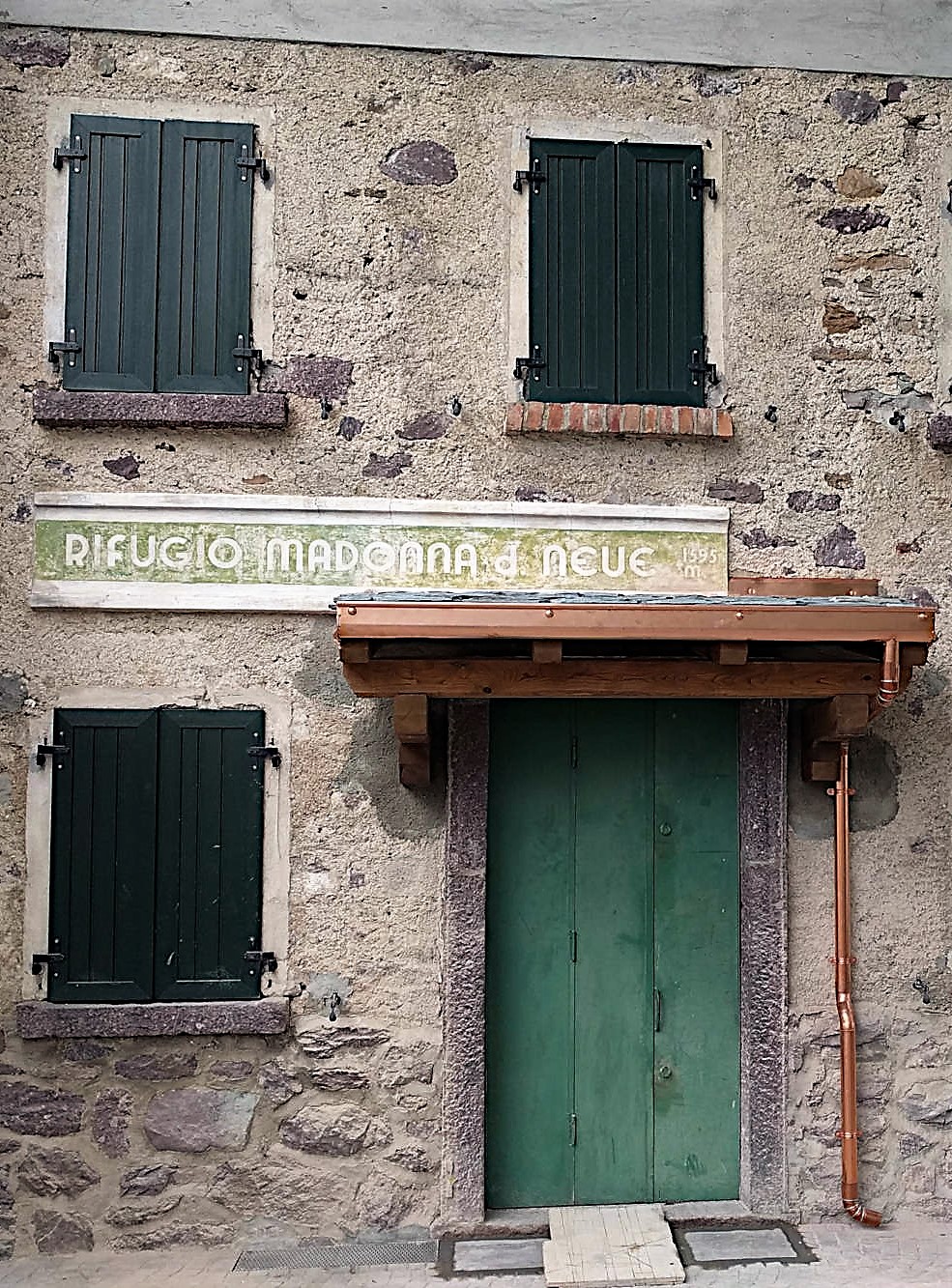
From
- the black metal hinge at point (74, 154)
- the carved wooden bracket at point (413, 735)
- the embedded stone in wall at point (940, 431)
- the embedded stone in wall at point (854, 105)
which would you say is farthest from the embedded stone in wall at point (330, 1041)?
the embedded stone in wall at point (854, 105)

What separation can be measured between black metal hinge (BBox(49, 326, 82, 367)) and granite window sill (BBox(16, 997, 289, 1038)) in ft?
7.94

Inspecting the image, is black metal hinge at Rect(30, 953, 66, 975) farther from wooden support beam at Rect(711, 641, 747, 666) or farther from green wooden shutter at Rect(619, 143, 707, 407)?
green wooden shutter at Rect(619, 143, 707, 407)

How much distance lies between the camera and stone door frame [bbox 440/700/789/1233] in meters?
4.36

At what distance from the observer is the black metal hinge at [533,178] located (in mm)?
4566

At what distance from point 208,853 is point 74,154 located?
273 cm

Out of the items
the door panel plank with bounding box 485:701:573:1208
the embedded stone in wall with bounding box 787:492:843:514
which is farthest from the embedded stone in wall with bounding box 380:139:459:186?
the door panel plank with bounding box 485:701:573:1208

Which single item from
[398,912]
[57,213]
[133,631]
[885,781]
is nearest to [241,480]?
[133,631]

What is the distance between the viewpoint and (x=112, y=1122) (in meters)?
4.27

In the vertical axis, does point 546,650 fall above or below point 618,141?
below

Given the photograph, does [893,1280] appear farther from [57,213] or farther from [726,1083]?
[57,213]

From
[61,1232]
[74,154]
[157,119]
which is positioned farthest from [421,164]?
[61,1232]

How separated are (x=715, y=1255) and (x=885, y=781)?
1.89m

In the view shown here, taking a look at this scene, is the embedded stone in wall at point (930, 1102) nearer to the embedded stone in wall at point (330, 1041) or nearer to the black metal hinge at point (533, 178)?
the embedded stone in wall at point (330, 1041)

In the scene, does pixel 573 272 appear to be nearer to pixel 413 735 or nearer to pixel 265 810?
pixel 413 735
